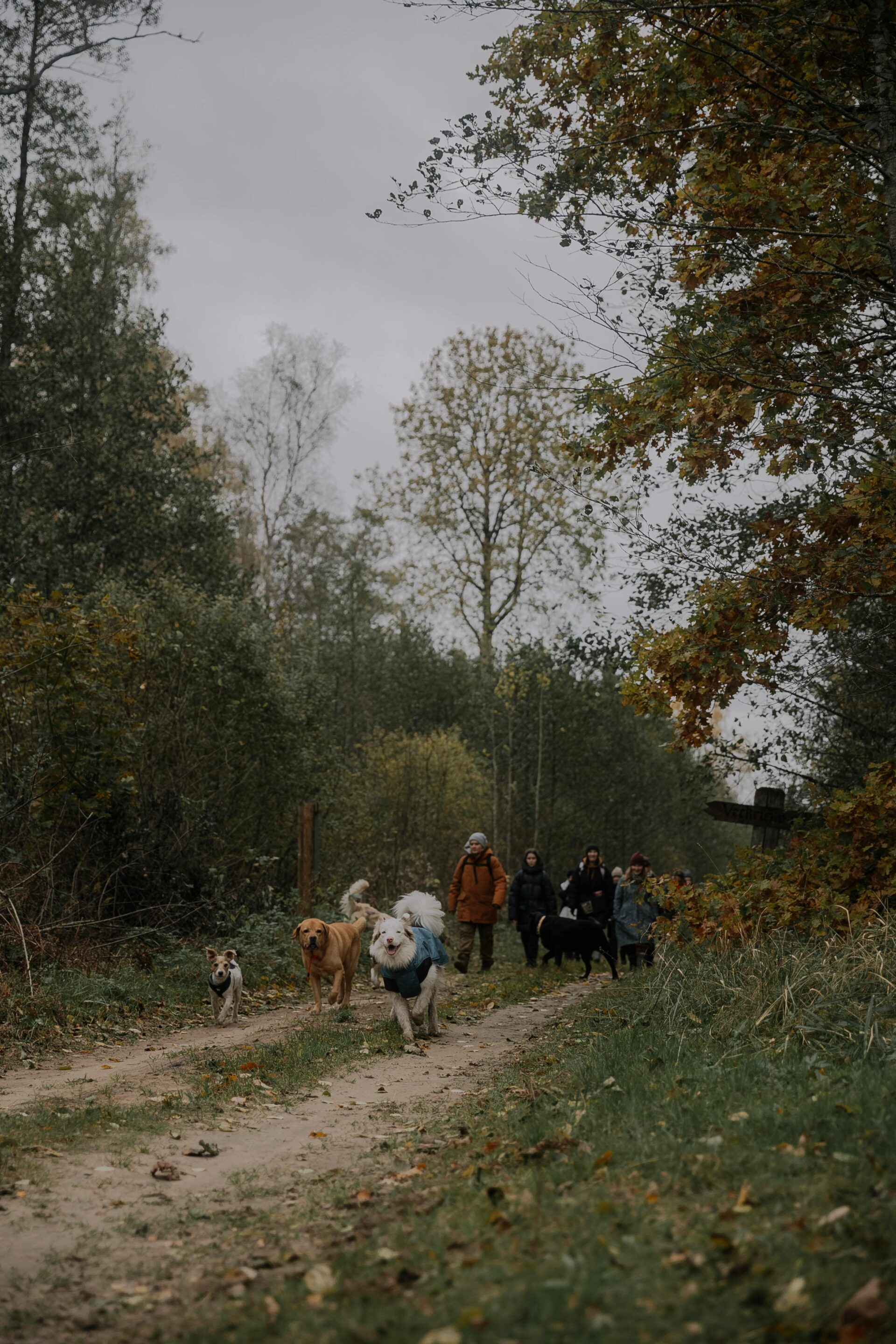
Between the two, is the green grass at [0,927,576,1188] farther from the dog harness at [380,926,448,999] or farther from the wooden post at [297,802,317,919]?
the wooden post at [297,802,317,919]

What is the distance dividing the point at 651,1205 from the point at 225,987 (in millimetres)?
7404

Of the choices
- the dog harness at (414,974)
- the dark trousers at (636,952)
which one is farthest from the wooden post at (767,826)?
the dog harness at (414,974)

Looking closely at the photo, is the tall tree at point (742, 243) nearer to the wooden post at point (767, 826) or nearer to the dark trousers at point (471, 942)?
the wooden post at point (767, 826)

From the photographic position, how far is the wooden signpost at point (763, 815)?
12695mm

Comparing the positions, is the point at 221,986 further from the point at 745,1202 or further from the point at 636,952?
the point at 745,1202

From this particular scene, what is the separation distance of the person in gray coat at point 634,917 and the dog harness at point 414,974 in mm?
5767

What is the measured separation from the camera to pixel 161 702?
16.3m

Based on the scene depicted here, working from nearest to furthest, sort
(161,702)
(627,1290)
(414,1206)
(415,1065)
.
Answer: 1. (627,1290)
2. (414,1206)
3. (415,1065)
4. (161,702)

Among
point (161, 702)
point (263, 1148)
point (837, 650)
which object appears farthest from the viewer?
point (161, 702)

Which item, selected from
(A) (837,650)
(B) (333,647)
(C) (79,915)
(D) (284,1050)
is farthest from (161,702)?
(B) (333,647)

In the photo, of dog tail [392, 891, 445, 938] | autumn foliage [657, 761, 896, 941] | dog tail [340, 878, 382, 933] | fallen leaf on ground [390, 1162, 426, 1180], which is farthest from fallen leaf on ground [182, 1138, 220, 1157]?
dog tail [340, 878, 382, 933]

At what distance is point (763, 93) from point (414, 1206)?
32.1ft

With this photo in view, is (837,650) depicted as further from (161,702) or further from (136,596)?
(136,596)

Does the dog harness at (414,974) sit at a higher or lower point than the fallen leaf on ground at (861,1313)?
lower
